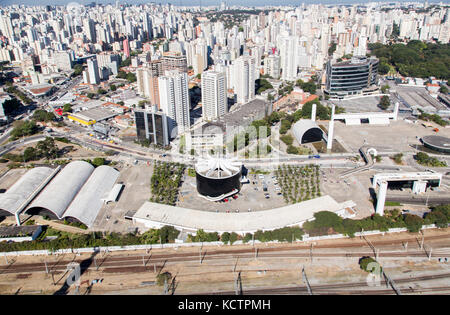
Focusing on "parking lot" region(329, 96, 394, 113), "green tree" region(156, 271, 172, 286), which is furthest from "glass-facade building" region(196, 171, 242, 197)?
"parking lot" region(329, 96, 394, 113)

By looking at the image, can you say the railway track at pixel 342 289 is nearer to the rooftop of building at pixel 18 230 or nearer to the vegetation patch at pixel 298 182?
the vegetation patch at pixel 298 182

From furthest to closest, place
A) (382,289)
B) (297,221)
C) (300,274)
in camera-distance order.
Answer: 1. (297,221)
2. (300,274)
3. (382,289)

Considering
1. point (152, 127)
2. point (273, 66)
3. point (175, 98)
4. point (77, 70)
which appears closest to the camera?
point (152, 127)

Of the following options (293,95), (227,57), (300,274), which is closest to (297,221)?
(300,274)

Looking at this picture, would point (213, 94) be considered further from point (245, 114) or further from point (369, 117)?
point (369, 117)

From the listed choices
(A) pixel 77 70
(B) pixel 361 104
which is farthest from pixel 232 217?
(A) pixel 77 70
